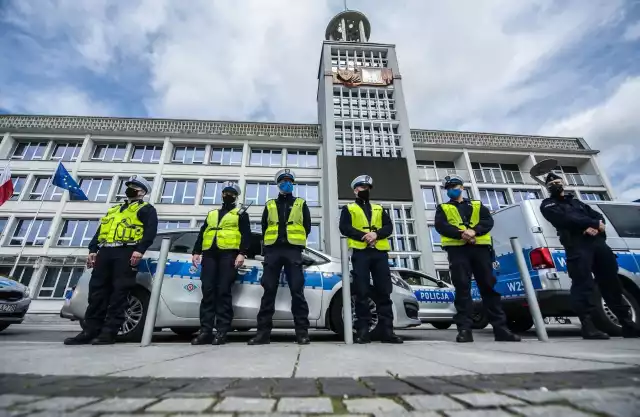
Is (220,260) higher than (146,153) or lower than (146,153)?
lower

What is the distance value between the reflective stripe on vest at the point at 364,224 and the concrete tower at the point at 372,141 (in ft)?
42.2

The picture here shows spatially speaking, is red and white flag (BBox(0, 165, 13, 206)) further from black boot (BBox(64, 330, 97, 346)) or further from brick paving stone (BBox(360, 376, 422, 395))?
brick paving stone (BBox(360, 376, 422, 395))

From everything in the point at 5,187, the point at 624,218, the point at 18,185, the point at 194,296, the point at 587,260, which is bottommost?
the point at 194,296

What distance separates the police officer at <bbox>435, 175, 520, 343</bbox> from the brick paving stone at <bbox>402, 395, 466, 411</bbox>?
2.65 m

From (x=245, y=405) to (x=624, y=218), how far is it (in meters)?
6.13

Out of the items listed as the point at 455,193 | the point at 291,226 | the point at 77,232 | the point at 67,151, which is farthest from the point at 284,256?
the point at 67,151

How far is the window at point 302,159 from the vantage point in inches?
823

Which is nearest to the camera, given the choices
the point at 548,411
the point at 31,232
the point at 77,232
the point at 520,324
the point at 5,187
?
the point at 548,411

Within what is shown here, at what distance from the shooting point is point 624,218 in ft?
14.5

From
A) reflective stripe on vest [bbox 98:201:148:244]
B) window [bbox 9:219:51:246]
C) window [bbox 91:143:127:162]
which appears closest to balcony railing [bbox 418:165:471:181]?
reflective stripe on vest [bbox 98:201:148:244]

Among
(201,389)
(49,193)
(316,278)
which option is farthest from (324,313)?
(49,193)

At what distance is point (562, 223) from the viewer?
3580mm

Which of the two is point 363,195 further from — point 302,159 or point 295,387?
point 302,159

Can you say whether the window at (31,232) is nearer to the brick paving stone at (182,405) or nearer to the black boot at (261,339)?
the black boot at (261,339)
